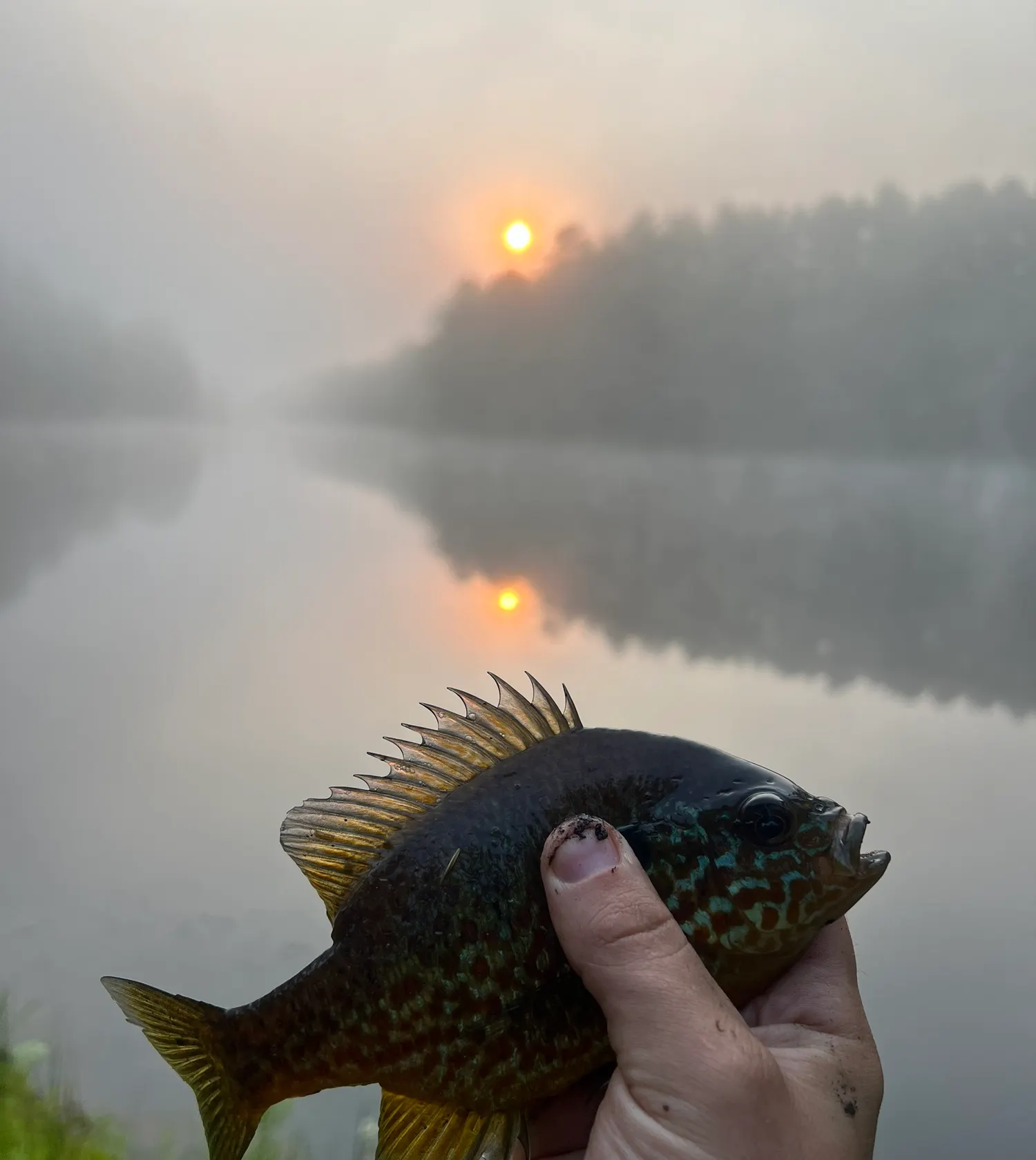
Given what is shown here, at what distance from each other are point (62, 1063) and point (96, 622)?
8314 millimetres

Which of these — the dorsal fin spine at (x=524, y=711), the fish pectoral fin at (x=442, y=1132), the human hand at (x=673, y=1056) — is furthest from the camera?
the dorsal fin spine at (x=524, y=711)

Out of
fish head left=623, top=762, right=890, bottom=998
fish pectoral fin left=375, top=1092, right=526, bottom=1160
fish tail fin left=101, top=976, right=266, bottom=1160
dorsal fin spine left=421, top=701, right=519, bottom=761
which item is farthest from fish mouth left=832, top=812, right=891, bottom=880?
fish tail fin left=101, top=976, right=266, bottom=1160

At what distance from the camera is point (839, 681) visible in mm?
10977

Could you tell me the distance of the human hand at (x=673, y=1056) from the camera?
5.38 ft

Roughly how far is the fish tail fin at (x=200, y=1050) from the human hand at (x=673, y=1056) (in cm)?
89

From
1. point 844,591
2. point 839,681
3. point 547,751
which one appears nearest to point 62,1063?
point 547,751

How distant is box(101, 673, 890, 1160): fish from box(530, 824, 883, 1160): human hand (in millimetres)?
100

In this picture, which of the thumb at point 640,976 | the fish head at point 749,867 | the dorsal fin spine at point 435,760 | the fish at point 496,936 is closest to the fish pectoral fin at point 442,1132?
the fish at point 496,936

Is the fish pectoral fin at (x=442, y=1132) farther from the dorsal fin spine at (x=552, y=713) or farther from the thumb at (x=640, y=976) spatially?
the dorsal fin spine at (x=552, y=713)

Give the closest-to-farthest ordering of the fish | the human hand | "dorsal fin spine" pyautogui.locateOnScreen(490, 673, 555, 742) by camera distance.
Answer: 1. the human hand
2. the fish
3. "dorsal fin spine" pyautogui.locateOnScreen(490, 673, 555, 742)

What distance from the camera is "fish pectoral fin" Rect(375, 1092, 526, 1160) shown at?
76.0 inches

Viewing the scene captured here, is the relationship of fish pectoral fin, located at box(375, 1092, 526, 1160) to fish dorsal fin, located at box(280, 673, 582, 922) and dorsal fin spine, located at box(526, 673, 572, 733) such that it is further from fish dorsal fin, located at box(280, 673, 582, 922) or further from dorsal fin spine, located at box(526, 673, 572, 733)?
dorsal fin spine, located at box(526, 673, 572, 733)

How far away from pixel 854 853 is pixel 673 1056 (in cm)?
62

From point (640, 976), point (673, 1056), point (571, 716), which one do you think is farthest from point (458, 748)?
point (673, 1056)
